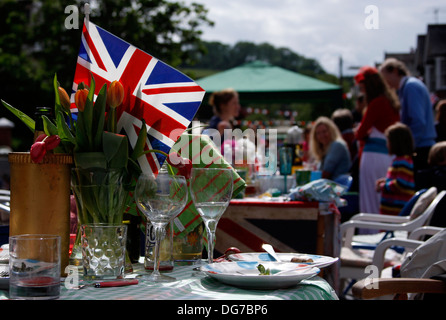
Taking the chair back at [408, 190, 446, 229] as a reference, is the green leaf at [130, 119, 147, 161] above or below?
above

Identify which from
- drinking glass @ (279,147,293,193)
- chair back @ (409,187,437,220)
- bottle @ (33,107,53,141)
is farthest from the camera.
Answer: drinking glass @ (279,147,293,193)

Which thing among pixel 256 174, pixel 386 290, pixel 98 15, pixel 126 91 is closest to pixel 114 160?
pixel 126 91

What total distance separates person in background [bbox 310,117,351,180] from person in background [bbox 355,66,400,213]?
1.09 ft

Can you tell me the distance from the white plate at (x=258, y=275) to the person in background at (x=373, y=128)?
5.44 metres

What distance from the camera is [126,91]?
1.49 m

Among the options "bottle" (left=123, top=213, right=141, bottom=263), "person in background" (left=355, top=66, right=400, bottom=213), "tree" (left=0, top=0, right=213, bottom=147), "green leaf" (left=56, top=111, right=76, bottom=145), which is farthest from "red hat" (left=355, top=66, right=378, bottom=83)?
"tree" (left=0, top=0, right=213, bottom=147)

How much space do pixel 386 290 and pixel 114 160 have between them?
95 cm

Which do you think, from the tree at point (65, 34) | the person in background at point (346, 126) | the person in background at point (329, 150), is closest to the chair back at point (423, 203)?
the person in background at point (329, 150)

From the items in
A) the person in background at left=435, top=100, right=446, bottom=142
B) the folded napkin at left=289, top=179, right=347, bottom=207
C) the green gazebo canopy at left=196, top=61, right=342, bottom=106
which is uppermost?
the green gazebo canopy at left=196, top=61, right=342, bottom=106

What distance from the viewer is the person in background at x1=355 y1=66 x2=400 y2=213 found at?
6.60 meters

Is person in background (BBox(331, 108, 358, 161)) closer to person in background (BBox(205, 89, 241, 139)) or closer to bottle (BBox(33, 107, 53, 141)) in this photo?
person in background (BBox(205, 89, 241, 139))

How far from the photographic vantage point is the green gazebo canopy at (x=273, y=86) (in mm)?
10688

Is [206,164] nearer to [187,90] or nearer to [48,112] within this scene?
[187,90]

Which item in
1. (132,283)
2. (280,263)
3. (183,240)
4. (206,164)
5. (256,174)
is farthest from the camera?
(256,174)
